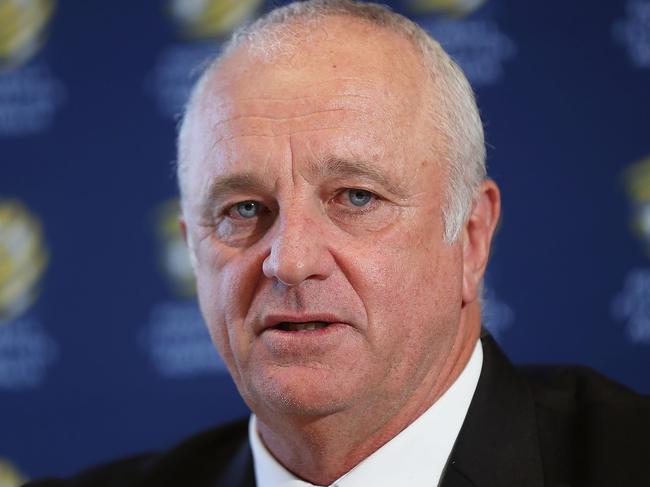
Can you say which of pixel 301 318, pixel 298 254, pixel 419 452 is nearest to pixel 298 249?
pixel 298 254

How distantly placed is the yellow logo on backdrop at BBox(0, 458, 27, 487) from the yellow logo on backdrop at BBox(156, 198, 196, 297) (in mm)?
726

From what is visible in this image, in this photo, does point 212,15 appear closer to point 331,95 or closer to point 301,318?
point 331,95

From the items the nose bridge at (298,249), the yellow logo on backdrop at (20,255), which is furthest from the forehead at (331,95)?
the yellow logo on backdrop at (20,255)

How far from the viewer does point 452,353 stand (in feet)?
5.99

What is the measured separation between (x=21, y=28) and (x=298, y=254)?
66.3 inches

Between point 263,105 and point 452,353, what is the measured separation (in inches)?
22.9

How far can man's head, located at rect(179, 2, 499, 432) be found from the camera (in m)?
1.63

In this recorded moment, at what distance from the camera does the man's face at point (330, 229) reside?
63.9 inches

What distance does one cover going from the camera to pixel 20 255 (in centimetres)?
287

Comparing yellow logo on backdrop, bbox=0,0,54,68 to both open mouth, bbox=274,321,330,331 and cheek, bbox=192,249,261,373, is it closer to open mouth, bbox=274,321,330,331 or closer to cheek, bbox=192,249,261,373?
cheek, bbox=192,249,261,373

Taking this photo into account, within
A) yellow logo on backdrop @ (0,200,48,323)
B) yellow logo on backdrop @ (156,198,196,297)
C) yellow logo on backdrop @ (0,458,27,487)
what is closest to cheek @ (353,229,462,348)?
yellow logo on backdrop @ (156,198,196,297)

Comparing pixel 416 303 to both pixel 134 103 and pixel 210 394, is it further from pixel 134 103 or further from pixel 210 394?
pixel 134 103

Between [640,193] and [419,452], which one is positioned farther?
[640,193]

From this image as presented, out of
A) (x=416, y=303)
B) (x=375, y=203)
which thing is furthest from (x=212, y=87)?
(x=416, y=303)
